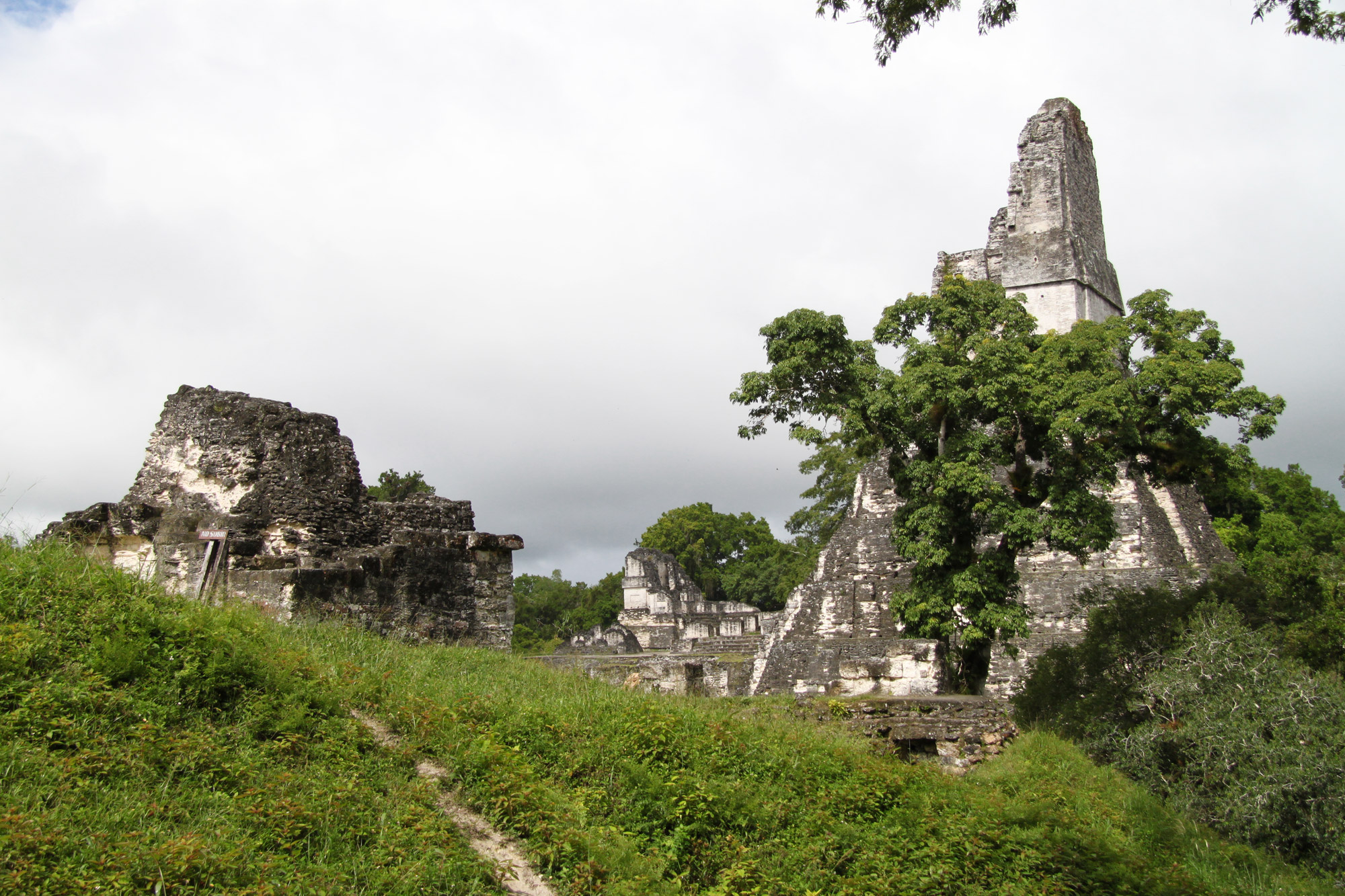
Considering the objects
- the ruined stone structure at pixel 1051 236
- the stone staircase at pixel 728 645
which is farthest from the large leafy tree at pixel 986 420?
the ruined stone structure at pixel 1051 236

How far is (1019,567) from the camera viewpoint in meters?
18.1

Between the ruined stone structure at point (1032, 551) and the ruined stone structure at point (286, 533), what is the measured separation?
4.56 m

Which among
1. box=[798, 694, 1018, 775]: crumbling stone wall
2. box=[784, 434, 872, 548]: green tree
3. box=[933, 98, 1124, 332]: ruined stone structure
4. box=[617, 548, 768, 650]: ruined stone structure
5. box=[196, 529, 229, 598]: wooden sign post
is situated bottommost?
box=[798, 694, 1018, 775]: crumbling stone wall

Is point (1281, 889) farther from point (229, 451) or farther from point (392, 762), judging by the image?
point (229, 451)

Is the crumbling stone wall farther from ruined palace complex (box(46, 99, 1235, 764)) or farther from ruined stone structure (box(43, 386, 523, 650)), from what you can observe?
ruined stone structure (box(43, 386, 523, 650))

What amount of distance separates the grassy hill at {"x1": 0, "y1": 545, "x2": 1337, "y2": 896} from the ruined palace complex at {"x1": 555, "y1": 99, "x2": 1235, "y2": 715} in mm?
3183

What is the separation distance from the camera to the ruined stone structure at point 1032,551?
1196 cm

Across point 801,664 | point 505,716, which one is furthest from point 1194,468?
point 505,716

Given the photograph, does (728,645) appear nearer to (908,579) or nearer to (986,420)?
(908,579)

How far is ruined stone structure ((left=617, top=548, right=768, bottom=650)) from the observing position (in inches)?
971

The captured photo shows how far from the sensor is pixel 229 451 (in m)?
8.73

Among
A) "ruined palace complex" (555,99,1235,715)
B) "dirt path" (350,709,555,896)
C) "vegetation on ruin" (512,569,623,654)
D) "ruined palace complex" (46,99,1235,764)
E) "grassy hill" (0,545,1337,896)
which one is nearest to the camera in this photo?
"grassy hill" (0,545,1337,896)

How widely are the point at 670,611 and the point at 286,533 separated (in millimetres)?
20578

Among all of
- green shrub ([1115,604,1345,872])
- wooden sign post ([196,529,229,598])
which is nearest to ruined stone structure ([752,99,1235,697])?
green shrub ([1115,604,1345,872])
